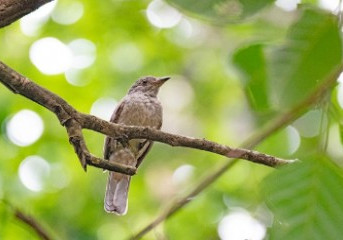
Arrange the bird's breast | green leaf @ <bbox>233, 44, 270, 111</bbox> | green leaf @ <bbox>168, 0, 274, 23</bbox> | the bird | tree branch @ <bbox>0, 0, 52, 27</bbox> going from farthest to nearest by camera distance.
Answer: the bird's breast < the bird < tree branch @ <bbox>0, 0, 52, 27</bbox> < green leaf @ <bbox>233, 44, 270, 111</bbox> < green leaf @ <bbox>168, 0, 274, 23</bbox>

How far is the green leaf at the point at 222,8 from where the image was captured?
993mm

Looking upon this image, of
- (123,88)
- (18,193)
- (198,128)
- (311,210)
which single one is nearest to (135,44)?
(123,88)

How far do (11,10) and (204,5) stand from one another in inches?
41.8

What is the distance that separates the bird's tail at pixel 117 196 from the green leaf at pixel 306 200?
2.41 metres

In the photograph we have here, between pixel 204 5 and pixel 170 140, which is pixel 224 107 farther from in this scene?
pixel 204 5

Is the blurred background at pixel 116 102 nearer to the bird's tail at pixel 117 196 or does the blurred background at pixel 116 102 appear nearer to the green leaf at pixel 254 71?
the bird's tail at pixel 117 196

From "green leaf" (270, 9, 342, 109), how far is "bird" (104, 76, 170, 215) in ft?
5.99

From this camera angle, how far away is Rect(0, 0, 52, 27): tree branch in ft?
6.51

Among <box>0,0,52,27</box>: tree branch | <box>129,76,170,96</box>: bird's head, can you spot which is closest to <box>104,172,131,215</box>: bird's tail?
<box>129,76,170,96</box>: bird's head

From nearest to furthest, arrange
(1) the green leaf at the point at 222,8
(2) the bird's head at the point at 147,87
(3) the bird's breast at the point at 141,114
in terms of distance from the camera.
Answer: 1. (1) the green leaf at the point at 222,8
2. (3) the bird's breast at the point at 141,114
3. (2) the bird's head at the point at 147,87

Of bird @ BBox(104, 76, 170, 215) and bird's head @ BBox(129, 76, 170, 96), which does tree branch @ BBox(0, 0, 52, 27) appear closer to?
bird @ BBox(104, 76, 170, 215)

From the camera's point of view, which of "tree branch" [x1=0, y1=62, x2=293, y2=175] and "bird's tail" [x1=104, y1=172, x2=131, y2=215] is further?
"bird's tail" [x1=104, y1=172, x2=131, y2=215]

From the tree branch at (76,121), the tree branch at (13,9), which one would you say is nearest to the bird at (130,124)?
the tree branch at (76,121)

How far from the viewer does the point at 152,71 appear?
8.37 m
